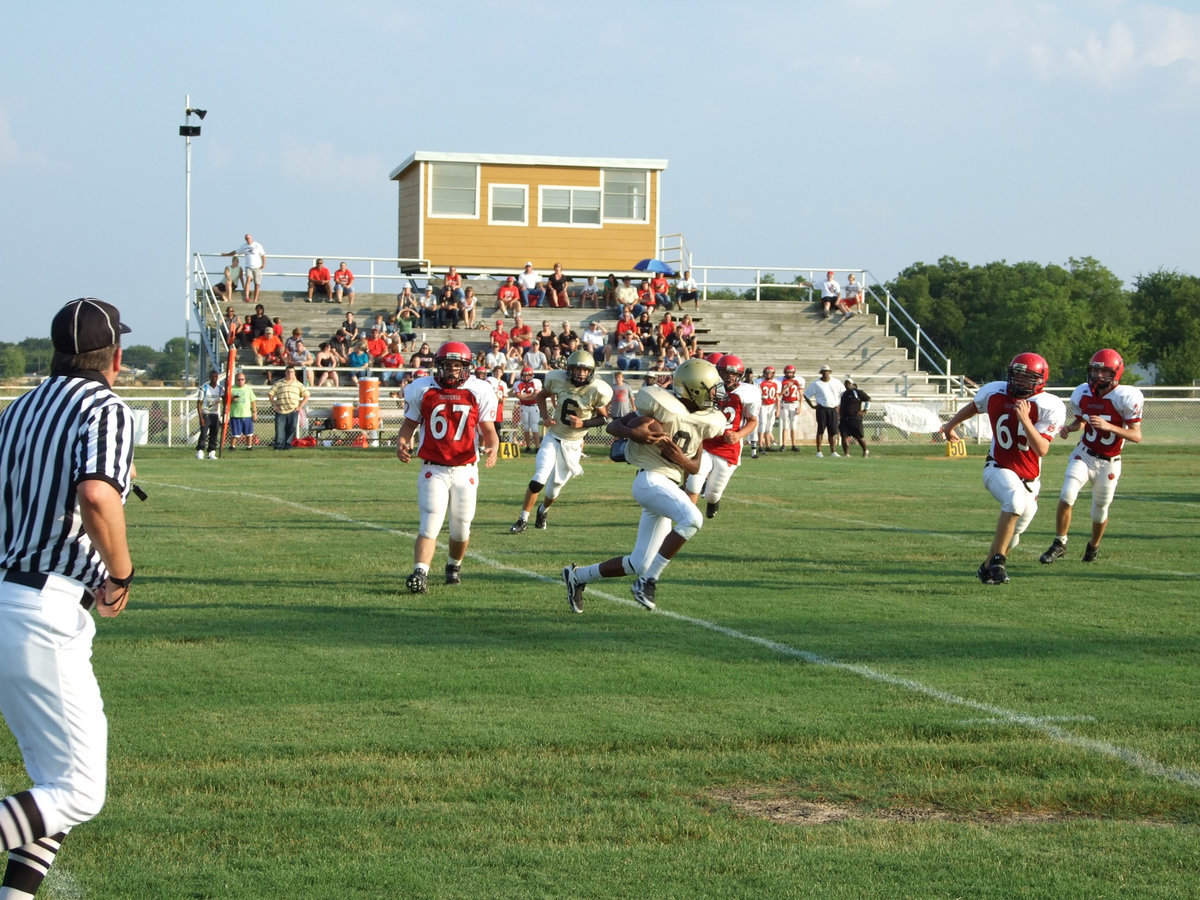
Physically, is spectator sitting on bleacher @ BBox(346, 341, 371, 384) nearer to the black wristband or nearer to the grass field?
→ the grass field

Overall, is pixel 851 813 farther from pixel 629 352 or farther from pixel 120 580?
pixel 629 352

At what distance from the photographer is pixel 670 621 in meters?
9.21

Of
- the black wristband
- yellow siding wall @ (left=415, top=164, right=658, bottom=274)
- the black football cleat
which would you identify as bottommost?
the black football cleat

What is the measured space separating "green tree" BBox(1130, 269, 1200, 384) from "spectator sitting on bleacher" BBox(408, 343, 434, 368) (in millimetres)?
49868

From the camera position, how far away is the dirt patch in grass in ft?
17.1

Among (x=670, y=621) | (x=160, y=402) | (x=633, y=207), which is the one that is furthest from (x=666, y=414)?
(x=633, y=207)

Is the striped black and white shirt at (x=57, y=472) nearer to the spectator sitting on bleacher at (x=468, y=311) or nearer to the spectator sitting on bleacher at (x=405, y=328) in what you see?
the spectator sitting on bleacher at (x=405, y=328)

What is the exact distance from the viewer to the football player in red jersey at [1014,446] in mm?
10789

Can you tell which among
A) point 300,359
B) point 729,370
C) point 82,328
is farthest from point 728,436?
point 300,359

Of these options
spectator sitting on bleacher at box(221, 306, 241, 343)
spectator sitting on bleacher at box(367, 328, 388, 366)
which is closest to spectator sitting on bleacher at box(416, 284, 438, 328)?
spectator sitting on bleacher at box(367, 328, 388, 366)

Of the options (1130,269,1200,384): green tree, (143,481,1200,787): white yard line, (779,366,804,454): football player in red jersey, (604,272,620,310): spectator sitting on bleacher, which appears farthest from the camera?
(1130,269,1200,384): green tree

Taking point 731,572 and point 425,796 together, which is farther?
point 731,572

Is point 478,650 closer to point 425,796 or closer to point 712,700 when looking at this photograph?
point 712,700

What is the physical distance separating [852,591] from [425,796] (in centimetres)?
591
